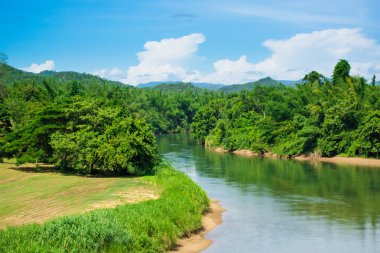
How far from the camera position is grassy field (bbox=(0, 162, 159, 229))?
29828mm

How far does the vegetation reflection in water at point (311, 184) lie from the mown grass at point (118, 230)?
11.3 metres

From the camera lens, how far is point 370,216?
113 feet

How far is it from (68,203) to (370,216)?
22822 mm

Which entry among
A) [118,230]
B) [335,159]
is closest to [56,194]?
[118,230]

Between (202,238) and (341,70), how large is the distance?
67.8 meters

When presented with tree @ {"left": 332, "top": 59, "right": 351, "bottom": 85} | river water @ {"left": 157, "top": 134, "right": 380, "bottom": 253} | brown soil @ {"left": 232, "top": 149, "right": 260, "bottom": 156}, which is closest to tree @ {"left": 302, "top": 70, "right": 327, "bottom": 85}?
tree @ {"left": 332, "top": 59, "right": 351, "bottom": 85}

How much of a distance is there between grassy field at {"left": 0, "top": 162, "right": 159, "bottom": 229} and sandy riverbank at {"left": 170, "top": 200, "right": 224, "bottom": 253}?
4.96 meters

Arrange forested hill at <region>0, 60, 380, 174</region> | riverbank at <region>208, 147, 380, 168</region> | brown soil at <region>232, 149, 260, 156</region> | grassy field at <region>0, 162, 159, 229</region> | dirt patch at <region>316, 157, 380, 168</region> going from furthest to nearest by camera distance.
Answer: brown soil at <region>232, 149, 260, 156</region>
riverbank at <region>208, 147, 380, 168</region>
dirt patch at <region>316, 157, 380, 168</region>
forested hill at <region>0, 60, 380, 174</region>
grassy field at <region>0, 162, 159, 229</region>

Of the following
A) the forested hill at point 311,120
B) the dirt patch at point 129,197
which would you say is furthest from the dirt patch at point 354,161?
the dirt patch at point 129,197

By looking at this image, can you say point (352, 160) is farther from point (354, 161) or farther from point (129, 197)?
point (129, 197)

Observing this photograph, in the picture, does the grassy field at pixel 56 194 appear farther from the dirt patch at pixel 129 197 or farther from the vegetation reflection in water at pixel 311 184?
the vegetation reflection in water at pixel 311 184

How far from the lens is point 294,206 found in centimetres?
3841

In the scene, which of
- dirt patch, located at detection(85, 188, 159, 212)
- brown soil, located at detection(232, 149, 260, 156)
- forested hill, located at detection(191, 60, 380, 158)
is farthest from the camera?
brown soil, located at detection(232, 149, 260, 156)

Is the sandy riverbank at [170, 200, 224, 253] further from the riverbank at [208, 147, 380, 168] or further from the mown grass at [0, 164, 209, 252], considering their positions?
the riverbank at [208, 147, 380, 168]
